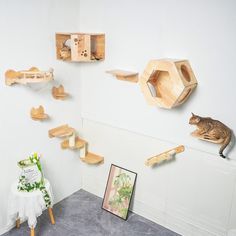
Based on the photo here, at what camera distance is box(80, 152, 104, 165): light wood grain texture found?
242cm

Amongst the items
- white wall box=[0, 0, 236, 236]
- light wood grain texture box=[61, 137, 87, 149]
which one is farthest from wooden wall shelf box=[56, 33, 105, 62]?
light wood grain texture box=[61, 137, 87, 149]

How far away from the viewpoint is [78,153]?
255cm

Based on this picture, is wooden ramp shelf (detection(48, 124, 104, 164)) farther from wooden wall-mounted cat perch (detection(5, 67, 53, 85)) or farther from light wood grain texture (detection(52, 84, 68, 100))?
wooden wall-mounted cat perch (detection(5, 67, 53, 85))

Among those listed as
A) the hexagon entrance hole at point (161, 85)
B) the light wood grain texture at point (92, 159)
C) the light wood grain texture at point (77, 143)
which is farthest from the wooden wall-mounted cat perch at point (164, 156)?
the light wood grain texture at point (77, 143)

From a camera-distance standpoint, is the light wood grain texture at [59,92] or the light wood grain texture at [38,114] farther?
the light wood grain texture at [59,92]

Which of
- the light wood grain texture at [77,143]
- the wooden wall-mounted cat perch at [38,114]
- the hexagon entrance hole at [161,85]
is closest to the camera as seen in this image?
the hexagon entrance hole at [161,85]

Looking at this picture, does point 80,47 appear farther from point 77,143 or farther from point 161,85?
point 77,143

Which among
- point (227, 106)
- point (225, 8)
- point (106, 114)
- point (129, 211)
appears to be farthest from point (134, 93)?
point (129, 211)

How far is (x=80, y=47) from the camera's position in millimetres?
2088

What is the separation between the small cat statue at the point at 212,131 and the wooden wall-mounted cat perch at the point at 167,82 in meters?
0.17

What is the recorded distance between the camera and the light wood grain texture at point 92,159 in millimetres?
2418

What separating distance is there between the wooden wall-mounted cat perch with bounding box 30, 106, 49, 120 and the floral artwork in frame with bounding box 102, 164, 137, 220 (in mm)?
704

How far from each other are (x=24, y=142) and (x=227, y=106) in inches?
54.8

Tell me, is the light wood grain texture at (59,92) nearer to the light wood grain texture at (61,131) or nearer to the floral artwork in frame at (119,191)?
the light wood grain texture at (61,131)
